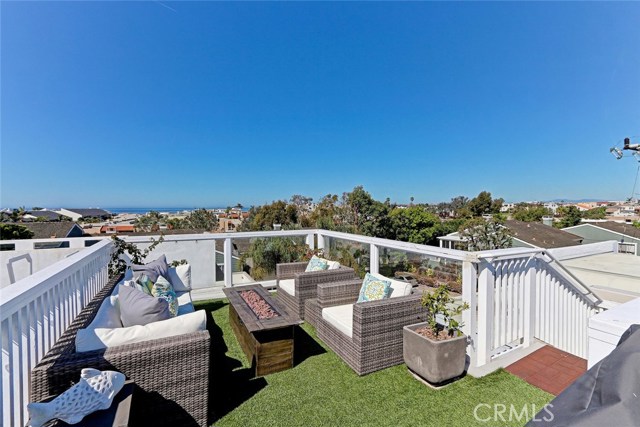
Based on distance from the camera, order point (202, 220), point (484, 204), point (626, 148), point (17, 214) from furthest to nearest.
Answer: point (202, 220) → point (484, 204) → point (17, 214) → point (626, 148)

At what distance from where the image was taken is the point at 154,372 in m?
1.88

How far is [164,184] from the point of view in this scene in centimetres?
3159

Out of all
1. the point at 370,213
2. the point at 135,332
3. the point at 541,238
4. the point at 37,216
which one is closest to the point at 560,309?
the point at 135,332

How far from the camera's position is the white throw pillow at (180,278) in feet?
13.6

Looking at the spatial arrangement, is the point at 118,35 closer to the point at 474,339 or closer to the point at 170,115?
the point at 170,115

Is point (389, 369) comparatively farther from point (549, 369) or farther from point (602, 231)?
point (602, 231)

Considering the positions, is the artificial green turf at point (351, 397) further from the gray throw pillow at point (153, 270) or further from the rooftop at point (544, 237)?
the rooftop at point (544, 237)

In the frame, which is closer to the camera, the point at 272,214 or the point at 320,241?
the point at 320,241

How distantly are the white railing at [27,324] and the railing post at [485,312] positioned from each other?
3501 millimetres

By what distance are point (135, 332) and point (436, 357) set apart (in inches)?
95.1

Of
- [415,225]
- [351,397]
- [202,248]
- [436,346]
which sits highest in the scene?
[202,248]

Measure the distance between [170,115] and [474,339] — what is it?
1521cm

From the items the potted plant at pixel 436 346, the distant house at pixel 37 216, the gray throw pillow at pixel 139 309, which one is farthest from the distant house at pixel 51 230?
the potted plant at pixel 436 346

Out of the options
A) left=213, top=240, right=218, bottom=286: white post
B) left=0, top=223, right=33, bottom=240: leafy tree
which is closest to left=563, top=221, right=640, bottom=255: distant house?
left=213, top=240, right=218, bottom=286: white post
